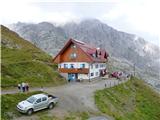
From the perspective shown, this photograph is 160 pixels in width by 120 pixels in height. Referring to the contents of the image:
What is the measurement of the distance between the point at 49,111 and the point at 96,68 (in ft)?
155

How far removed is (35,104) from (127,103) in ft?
96.2

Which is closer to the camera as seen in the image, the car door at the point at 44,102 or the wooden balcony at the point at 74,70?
the car door at the point at 44,102

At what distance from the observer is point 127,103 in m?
65.1

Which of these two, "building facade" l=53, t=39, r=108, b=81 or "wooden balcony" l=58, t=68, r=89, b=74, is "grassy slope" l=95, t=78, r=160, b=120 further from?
"wooden balcony" l=58, t=68, r=89, b=74

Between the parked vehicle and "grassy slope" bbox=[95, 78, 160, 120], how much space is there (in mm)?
10298

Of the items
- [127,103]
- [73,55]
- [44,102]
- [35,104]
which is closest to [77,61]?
[73,55]

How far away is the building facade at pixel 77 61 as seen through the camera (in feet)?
276

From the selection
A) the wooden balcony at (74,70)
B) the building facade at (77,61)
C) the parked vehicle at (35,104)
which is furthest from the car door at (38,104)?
the wooden balcony at (74,70)

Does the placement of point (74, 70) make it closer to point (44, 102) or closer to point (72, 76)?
point (72, 76)

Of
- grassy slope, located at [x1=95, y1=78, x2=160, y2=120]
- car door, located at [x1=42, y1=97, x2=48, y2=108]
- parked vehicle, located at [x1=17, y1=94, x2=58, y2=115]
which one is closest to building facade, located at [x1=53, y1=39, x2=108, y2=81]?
grassy slope, located at [x1=95, y1=78, x2=160, y2=120]

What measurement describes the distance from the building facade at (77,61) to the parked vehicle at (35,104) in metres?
38.8

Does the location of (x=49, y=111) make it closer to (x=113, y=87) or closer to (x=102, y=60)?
(x=113, y=87)

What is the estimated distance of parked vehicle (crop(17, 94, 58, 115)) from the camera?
41156 mm

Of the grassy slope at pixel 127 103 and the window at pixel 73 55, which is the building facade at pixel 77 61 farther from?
the grassy slope at pixel 127 103
